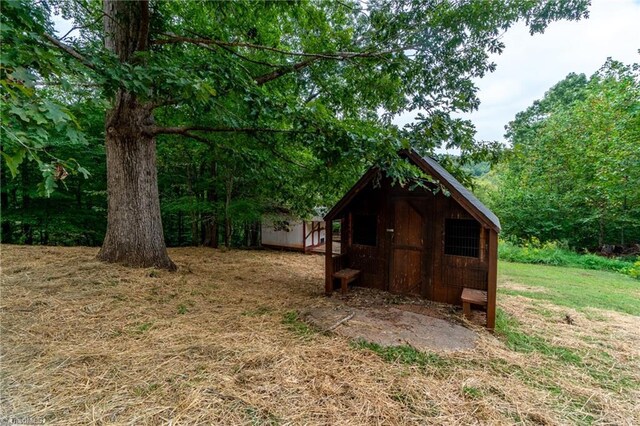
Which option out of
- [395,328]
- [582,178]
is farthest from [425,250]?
[582,178]

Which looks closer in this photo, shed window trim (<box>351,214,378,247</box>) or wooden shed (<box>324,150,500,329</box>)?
wooden shed (<box>324,150,500,329</box>)

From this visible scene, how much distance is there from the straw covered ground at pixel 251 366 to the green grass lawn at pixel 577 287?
148cm

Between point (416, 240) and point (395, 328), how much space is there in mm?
2088

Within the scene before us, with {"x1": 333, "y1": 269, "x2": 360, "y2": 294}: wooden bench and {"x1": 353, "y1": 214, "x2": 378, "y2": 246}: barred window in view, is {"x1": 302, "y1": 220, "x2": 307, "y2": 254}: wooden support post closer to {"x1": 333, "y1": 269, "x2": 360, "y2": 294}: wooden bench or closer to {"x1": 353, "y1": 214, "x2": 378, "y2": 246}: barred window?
{"x1": 353, "y1": 214, "x2": 378, "y2": 246}: barred window

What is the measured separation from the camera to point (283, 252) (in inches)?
493

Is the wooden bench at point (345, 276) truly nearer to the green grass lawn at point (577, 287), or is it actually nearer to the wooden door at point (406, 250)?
the wooden door at point (406, 250)

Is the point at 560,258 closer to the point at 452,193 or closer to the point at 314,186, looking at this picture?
the point at 452,193

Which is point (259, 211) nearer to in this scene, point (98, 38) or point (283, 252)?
point (283, 252)

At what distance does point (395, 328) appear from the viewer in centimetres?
384

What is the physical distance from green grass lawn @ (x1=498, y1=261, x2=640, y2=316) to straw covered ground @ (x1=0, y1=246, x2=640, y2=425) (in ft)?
4.84

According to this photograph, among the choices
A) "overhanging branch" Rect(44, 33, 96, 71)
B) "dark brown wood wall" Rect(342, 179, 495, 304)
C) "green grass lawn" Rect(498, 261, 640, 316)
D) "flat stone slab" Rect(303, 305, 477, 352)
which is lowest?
"green grass lawn" Rect(498, 261, 640, 316)

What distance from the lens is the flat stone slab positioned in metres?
3.47

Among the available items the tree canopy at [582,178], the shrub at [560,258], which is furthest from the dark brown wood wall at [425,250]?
the tree canopy at [582,178]

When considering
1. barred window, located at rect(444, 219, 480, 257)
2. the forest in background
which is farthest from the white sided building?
barred window, located at rect(444, 219, 480, 257)
